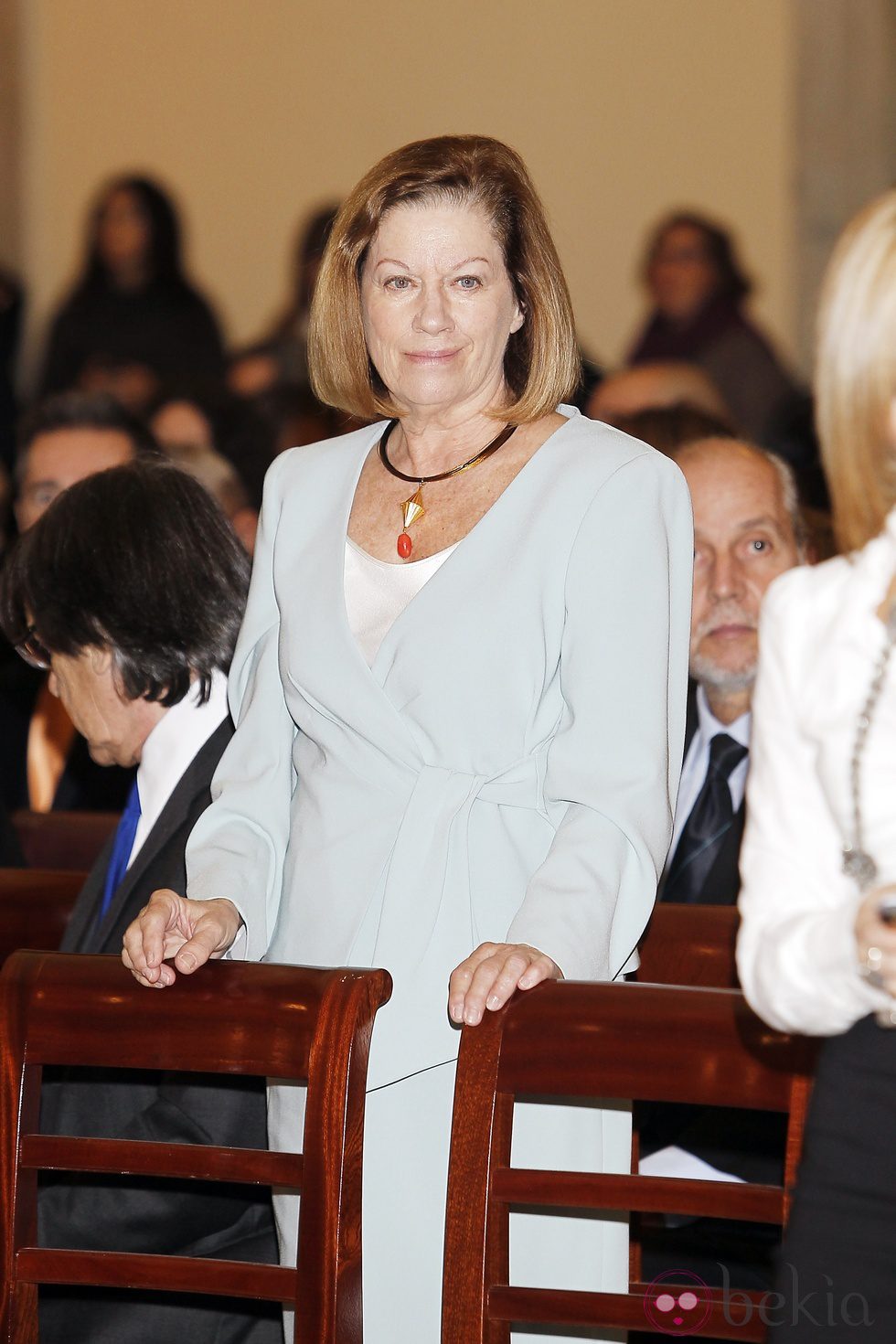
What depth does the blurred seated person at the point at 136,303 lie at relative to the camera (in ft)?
27.4

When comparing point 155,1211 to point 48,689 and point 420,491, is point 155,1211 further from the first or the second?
point 48,689

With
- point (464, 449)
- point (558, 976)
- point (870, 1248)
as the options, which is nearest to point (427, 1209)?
point (558, 976)

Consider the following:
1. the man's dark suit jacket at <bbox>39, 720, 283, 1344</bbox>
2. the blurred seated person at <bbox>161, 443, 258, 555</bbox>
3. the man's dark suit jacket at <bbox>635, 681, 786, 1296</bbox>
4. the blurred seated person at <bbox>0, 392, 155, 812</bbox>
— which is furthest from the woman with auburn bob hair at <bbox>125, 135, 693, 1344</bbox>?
the blurred seated person at <bbox>161, 443, 258, 555</bbox>

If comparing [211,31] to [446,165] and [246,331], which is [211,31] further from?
[446,165]

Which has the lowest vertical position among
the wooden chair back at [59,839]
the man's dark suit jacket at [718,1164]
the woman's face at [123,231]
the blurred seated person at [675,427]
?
the man's dark suit jacket at [718,1164]

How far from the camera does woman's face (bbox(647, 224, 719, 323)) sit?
7.66 meters

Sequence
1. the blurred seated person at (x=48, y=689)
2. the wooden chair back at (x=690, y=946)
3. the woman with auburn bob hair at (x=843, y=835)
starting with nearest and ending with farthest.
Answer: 1. the woman with auburn bob hair at (x=843, y=835)
2. the wooden chair back at (x=690, y=946)
3. the blurred seated person at (x=48, y=689)

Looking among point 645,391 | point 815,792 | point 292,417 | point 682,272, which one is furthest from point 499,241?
point 682,272

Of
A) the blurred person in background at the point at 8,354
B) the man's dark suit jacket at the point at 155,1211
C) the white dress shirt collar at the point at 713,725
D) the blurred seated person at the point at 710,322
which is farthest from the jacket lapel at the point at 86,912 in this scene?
the blurred person in background at the point at 8,354

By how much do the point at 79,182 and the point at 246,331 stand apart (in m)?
1.27

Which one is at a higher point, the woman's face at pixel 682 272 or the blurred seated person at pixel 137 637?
the woman's face at pixel 682 272

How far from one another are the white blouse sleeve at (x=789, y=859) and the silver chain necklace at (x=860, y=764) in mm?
19

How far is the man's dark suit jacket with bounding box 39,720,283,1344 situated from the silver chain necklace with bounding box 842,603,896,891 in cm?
112

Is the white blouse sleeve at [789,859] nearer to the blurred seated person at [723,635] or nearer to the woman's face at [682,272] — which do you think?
the blurred seated person at [723,635]
